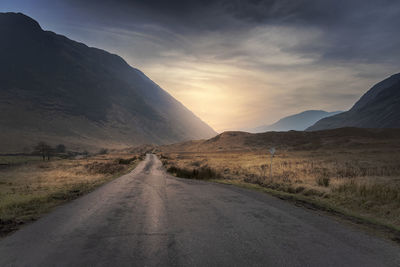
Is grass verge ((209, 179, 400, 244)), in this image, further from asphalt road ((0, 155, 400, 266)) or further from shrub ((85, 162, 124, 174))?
shrub ((85, 162, 124, 174))

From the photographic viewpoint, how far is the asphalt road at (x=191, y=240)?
4.77m

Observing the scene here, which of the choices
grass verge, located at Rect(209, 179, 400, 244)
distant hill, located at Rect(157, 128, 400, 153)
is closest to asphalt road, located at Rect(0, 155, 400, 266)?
grass verge, located at Rect(209, 179, 400, 244)

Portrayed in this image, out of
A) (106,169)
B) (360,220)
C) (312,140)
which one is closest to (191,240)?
(360,220)

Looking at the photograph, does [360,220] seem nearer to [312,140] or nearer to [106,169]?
[106,169]

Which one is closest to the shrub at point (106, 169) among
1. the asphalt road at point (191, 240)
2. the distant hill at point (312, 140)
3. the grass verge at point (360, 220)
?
the asphalt road at point (191, 240)

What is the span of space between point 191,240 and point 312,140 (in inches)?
3486

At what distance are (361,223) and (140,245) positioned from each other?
783cm

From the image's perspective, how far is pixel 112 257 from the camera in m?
4.82

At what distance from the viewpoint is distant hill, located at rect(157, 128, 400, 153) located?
68625 millimetres

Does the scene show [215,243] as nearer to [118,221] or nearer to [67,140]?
[118,221]

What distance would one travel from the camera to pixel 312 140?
83.6 m

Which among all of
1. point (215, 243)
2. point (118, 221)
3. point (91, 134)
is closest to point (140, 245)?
point (215, 243)

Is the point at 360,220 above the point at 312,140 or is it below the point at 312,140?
below

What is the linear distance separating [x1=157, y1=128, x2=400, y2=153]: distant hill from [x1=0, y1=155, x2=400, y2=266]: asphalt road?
6455cm
